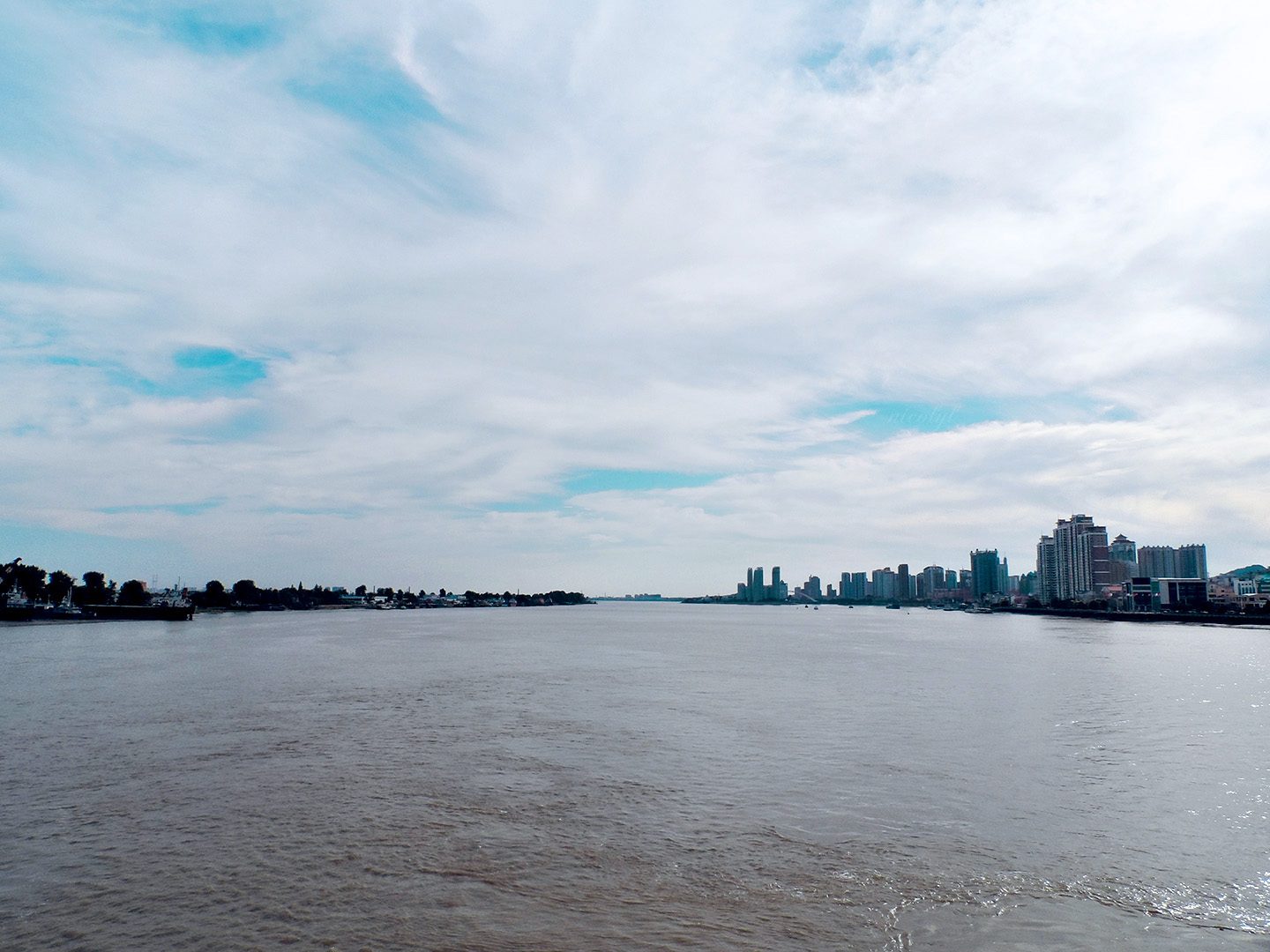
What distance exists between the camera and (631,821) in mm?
15469

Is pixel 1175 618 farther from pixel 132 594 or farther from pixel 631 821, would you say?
pixel 132 594

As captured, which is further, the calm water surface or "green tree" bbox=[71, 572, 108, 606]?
"green tree" bbox=[71, 572, 108, 606]

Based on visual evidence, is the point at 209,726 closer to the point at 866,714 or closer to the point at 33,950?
the point at 33,950

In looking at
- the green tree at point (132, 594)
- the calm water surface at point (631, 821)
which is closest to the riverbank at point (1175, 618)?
the calm water surface at point (631, 821)

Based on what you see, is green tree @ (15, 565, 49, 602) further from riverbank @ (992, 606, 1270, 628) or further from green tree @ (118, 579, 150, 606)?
riverbank @ (992, 606, 1270, 628)

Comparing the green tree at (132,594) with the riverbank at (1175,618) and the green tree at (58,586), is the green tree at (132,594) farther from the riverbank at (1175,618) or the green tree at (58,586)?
the riverbank at (1175,618)

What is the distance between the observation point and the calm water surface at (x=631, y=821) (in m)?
11.0

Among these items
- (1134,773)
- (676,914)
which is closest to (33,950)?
(676,914)

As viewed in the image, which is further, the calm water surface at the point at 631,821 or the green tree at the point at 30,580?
the green tree at the point at 30,580

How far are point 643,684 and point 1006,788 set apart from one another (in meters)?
21.8

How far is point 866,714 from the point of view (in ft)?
93.5

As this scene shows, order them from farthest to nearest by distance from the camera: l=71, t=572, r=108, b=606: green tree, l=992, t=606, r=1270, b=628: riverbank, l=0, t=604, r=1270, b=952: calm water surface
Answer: l=71, t=572, r=108, b=606: green tree, l=992, t=606, r=1270, b=628: riverbank, l=0, t=604, r=1270, b=952: calm water surface

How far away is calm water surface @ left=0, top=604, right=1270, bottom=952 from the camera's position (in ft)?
36.1

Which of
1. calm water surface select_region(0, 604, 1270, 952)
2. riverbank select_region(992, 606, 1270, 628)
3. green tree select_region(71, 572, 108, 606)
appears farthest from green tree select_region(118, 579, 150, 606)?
riverbank select_region(992, 606, 1270, 628)
